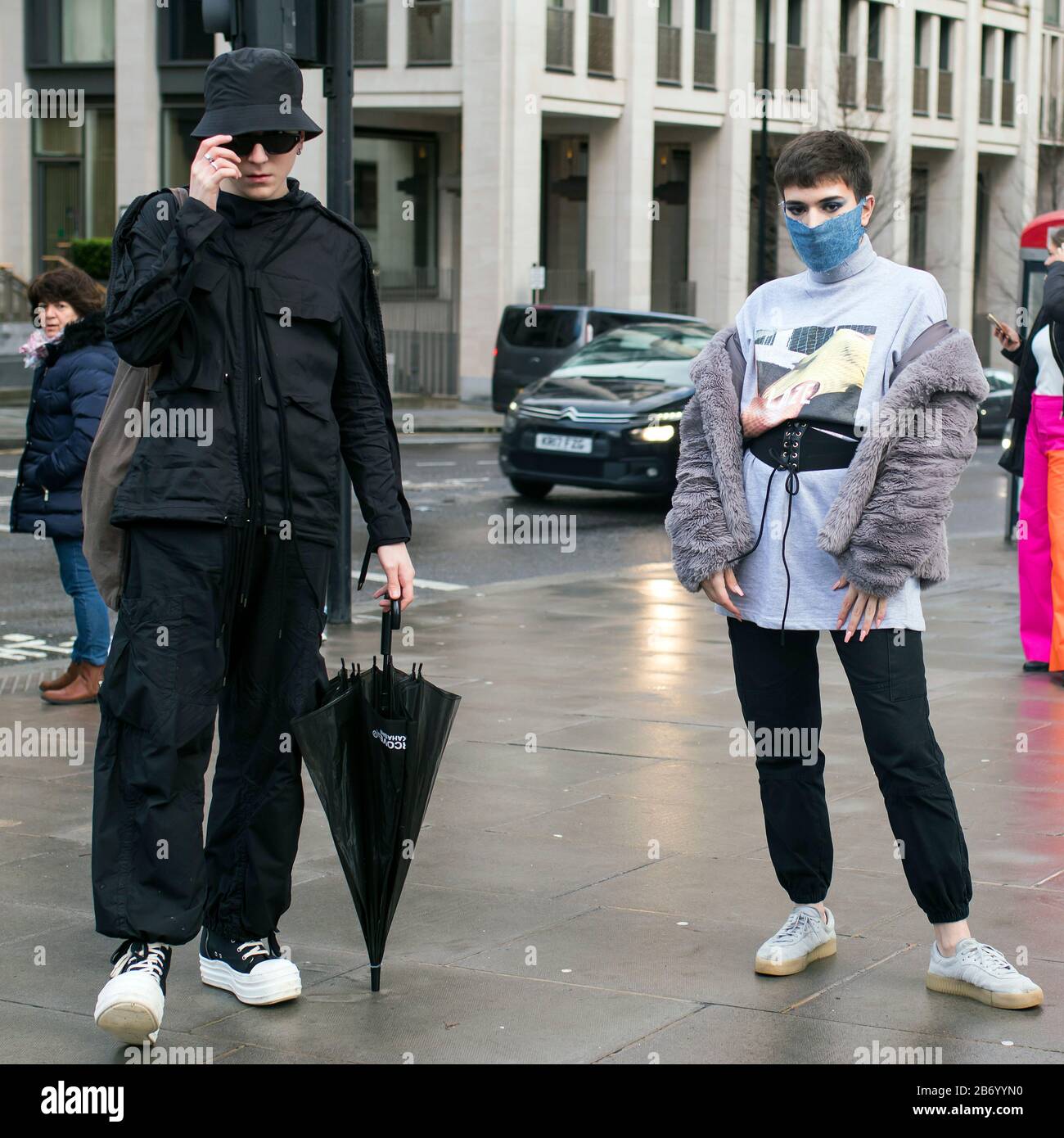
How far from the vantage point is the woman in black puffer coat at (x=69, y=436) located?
787 cm

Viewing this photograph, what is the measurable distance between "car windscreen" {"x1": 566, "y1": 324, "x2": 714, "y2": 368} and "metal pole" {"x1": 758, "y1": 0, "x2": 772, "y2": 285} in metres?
11.7

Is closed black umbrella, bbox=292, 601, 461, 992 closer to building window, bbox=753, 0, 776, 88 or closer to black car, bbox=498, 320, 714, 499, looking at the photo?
black car, bbox=498, 320, 714, 499

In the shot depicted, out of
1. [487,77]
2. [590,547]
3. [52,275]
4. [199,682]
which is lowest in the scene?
[590,547]

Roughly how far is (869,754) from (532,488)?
1325 cm

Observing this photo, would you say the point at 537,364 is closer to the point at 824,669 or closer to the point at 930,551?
the point at 824,669

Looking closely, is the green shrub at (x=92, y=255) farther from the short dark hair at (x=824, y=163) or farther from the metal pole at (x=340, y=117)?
the short dark hair at (x=824, y=163)

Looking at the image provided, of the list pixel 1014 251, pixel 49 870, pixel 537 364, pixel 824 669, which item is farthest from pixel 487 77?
pixel 49 870

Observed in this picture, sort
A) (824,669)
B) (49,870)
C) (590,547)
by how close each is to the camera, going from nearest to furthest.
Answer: (49,870)
(824,669)
(590,547)

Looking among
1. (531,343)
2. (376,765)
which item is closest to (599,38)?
(531,343)

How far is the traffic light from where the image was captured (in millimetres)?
Result: 8367

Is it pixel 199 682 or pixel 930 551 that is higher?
pixel 930 551

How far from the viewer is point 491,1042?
386cm

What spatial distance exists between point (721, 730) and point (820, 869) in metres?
2.78
